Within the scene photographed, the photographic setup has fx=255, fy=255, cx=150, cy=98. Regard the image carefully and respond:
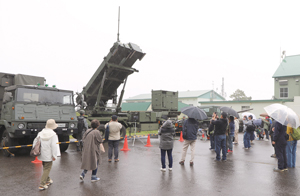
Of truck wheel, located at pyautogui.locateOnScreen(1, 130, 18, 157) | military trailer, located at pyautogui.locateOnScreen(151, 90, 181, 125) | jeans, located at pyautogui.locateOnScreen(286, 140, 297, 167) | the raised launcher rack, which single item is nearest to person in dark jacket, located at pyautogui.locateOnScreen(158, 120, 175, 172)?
jeans, located at pyautogui.locateOnScreen(286, 140, 297, 167)

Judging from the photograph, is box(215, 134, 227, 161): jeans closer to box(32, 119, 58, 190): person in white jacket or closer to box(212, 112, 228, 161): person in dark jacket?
box(212, 112, 228, 161): person in dark jacket

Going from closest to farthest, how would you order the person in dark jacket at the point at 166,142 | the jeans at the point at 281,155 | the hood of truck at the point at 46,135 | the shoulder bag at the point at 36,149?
the shoulder bag at the point at 36,149 < the hood of truck at the point at 46,135 < the person in dark jacket at the point at 166,142 < the jeans at the point at 281,155

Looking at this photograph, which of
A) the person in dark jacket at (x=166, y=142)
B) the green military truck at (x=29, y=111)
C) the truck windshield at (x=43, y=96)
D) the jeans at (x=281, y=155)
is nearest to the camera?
the person in dark jacket at (x=166, y=142)

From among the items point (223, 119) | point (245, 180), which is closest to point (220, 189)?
point (245, 180)

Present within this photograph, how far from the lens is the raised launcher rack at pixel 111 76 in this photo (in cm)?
1211

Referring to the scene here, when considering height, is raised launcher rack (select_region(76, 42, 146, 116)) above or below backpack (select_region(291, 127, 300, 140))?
Result: above

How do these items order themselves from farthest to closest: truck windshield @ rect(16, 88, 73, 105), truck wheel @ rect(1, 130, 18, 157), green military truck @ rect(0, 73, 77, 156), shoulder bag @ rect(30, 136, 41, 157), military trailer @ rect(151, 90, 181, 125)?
military trailer @ rect(151, 90, 181, 125)
truck windshield @ rect(16, 88, 73, 105)
truck wheel @ rect(1, 130, 18, 157)
green military truck @ rect(0, 73, 77, 156)
shoulder bag @ rect(30, 136, 41, 157)

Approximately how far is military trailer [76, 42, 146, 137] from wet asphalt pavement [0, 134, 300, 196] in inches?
187

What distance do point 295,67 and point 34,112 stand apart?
3416cm

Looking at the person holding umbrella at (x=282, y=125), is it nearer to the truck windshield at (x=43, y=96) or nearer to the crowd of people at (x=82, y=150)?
the crowd of people at (x=82, y=150)

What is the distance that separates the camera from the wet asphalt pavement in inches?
204

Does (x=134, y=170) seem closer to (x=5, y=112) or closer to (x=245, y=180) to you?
(x=245, y=180)

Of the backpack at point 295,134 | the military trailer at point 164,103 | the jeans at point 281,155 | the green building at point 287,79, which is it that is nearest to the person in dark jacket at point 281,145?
the jeans at point 281,155

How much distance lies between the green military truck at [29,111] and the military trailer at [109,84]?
1845mm
